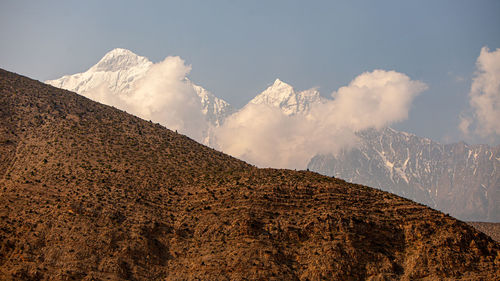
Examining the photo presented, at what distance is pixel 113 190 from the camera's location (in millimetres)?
68500

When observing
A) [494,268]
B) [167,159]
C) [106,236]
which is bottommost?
[106,236]

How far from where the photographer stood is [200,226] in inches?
2509

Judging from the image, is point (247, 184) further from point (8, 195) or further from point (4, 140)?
point (4, 140)

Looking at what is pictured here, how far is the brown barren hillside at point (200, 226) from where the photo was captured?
5659 centimetres

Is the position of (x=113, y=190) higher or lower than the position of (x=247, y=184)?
lower

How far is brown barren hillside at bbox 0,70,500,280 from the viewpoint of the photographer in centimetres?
5659

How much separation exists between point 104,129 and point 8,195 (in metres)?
24.9

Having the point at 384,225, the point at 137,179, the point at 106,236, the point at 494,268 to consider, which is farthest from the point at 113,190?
the point at 494,268

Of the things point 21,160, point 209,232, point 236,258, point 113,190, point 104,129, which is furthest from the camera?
point 104,129

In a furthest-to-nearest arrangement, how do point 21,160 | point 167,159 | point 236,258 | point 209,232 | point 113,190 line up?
point 167,159 → point 21,160 → point 113,190 → point 209,232 → point 236,258

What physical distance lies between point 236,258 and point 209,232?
20.3 feet

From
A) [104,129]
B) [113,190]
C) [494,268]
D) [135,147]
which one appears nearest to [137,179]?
Result: [113,190]

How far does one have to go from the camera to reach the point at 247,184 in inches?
2815

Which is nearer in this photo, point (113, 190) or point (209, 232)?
point (209, 232)
